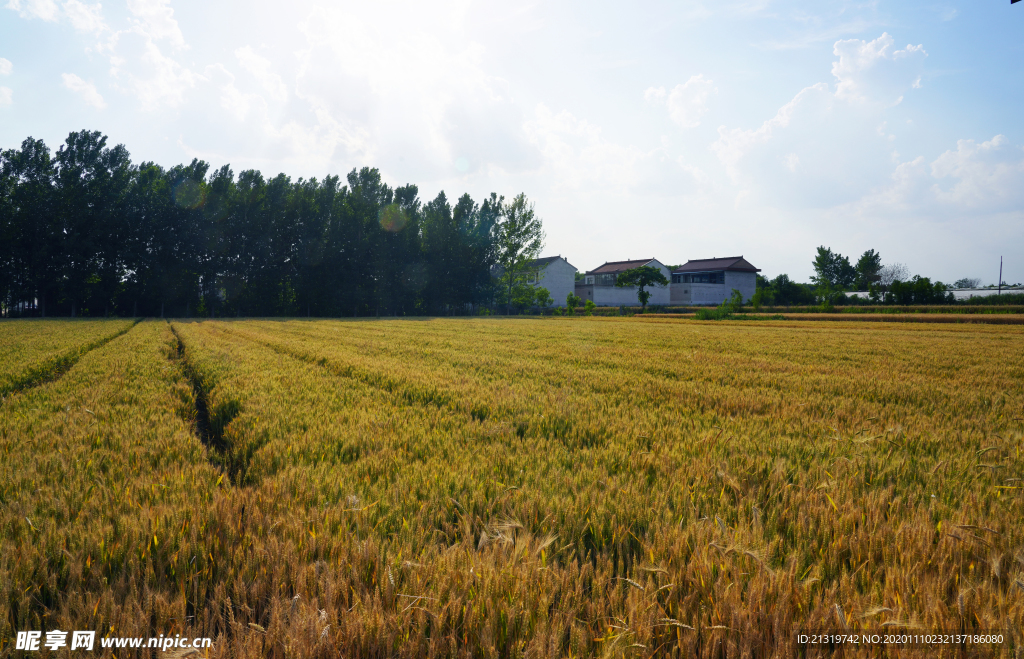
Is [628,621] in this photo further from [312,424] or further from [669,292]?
[669,292]

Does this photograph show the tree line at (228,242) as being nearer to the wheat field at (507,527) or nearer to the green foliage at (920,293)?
the green foliage at (920,293)

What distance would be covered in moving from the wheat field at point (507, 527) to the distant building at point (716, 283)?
282 ft

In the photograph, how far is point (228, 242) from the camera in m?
50.2

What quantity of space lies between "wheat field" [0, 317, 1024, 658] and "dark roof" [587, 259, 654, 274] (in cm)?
8473

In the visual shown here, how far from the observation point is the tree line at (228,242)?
4303 centimetres

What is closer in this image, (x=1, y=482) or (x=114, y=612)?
(x=114, y=612)

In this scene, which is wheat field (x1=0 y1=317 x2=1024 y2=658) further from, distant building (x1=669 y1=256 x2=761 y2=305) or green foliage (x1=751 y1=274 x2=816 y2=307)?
distant building (x1=669 y1=256 x2=761 y2=305)

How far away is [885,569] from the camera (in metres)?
1.88

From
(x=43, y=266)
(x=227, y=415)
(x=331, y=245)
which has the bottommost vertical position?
(x=227, y=415)

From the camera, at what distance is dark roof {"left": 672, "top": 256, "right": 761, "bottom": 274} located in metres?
84.4

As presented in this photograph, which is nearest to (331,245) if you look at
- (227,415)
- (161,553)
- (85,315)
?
(85,315)

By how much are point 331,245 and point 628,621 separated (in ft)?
193

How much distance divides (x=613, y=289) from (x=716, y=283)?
18616mm

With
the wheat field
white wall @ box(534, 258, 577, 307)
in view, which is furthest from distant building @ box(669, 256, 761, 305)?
the wheat field
